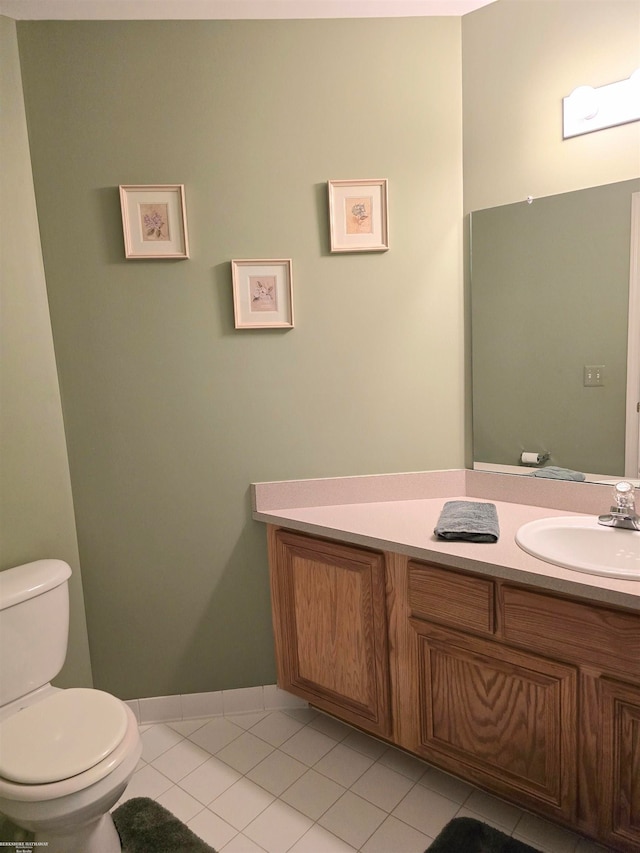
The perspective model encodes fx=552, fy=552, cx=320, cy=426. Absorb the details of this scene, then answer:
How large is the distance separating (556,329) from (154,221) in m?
1.40

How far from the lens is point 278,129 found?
6.18 feet

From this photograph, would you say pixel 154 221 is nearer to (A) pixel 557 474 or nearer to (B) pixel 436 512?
(B) pixel 436 512

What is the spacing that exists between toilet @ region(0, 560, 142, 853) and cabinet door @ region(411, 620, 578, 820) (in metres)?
0.86

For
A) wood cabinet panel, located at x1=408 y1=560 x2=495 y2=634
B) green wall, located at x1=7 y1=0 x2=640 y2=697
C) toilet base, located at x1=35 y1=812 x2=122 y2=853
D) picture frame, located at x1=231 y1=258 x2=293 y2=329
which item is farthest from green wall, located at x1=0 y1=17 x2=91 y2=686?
wood cabinet panel, located at x1=408 y1=560 x2=495 y2=634

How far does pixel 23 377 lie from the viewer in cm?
183

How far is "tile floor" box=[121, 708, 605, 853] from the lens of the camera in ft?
5.16

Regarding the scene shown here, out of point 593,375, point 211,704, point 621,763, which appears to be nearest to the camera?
point 621,763

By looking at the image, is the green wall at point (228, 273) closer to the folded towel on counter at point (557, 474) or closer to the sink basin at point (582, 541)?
the folded towel on counter at point (557, 474)

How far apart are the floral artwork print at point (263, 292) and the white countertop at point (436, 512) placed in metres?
0.64

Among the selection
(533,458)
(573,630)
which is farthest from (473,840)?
(533,458)

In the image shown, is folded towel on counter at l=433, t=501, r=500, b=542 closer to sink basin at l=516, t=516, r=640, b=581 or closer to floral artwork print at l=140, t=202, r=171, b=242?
sink basin at l=516, t=516, r=640, b=581

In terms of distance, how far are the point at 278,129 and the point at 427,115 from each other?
51 cm

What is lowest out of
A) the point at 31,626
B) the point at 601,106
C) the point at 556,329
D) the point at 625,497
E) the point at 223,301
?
the point at 31,626

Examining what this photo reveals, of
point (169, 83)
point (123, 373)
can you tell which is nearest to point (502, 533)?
point (123, 373)
